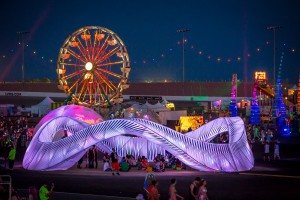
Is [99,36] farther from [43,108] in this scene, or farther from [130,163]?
[43,108]

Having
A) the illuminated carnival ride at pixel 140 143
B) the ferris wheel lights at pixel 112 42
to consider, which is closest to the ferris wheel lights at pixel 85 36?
the ferris wheel lights at pixel 112 42

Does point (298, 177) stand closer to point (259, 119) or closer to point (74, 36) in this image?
point (74, 36)

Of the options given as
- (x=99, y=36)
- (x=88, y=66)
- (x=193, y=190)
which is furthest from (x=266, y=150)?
(x=193, y=190)

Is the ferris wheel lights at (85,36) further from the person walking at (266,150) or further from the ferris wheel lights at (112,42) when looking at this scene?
the person walking at (266,150)

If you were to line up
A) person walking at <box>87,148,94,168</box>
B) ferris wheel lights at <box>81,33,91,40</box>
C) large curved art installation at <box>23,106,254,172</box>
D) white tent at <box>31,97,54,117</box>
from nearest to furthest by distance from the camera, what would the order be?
large curved art installation at <box>23,106,254,172</box>
person walking at <box>87,148,94,168</box>
ferris wheel lights at <box>81,33,91,40</box>
white tent at <box>31,97,54,117</box>

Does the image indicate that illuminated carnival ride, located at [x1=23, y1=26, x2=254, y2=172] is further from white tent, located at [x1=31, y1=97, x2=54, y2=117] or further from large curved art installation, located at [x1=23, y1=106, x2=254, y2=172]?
white tent, located at [x1=31, y1=97, x2=54, y2=117]

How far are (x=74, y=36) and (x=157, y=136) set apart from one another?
19248 millimetres

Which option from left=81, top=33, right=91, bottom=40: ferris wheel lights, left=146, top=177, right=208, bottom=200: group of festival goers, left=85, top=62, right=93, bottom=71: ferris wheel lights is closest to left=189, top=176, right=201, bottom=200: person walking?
A: left=146, top=177, right=208, bottom=200: group of festival goers

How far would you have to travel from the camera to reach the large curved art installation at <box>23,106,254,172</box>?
24.3 metres

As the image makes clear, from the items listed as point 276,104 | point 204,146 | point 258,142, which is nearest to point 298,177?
point 204,146

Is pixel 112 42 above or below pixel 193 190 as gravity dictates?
above

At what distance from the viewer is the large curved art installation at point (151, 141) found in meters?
24.3

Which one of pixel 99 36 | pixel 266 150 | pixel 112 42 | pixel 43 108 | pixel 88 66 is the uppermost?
pixel 99 36

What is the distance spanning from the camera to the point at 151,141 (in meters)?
24.8
